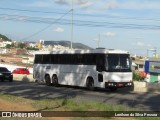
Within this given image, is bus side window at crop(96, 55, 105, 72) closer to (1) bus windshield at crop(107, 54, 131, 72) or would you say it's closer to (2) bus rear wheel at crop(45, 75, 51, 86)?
(1) bus windshield at crop(107, 54, 131, 72)

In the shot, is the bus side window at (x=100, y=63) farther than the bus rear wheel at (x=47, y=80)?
No

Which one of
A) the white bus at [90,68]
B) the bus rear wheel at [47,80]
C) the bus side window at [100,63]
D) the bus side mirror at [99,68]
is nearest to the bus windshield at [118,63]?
the white bus at [90,68]

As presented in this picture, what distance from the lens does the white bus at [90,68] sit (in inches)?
1177

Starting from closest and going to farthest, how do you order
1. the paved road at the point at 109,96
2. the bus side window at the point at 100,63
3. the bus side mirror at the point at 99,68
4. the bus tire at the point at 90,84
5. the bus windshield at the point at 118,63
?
1. the paved road at the point at 109,96
2. the bus windshield at the point at 118,63
3. the bus side window at the point at 100,63
4. the bus side mirror at the point at 99,68
5. the bus tire at the point at 90,84

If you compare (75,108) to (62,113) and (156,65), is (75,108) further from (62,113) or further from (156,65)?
(156,65)

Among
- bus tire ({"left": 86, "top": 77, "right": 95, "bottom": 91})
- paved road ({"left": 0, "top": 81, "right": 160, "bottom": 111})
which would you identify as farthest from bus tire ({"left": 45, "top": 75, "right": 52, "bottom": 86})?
A: paved road ({"left": 0, "top": 81, "right": 160, "bottom": 111})

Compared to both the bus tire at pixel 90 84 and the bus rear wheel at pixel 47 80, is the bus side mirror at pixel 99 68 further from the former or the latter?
the bus rear wheel at pixel 47 80

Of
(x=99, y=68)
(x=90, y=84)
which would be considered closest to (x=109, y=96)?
(x=99, y=68)

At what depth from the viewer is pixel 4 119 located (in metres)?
12.3

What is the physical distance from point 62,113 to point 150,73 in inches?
1309

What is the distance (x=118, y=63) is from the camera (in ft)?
98.7

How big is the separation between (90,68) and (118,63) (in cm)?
226

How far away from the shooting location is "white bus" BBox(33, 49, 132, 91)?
29.9 metres

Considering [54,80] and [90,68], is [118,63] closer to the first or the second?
[90,68]
